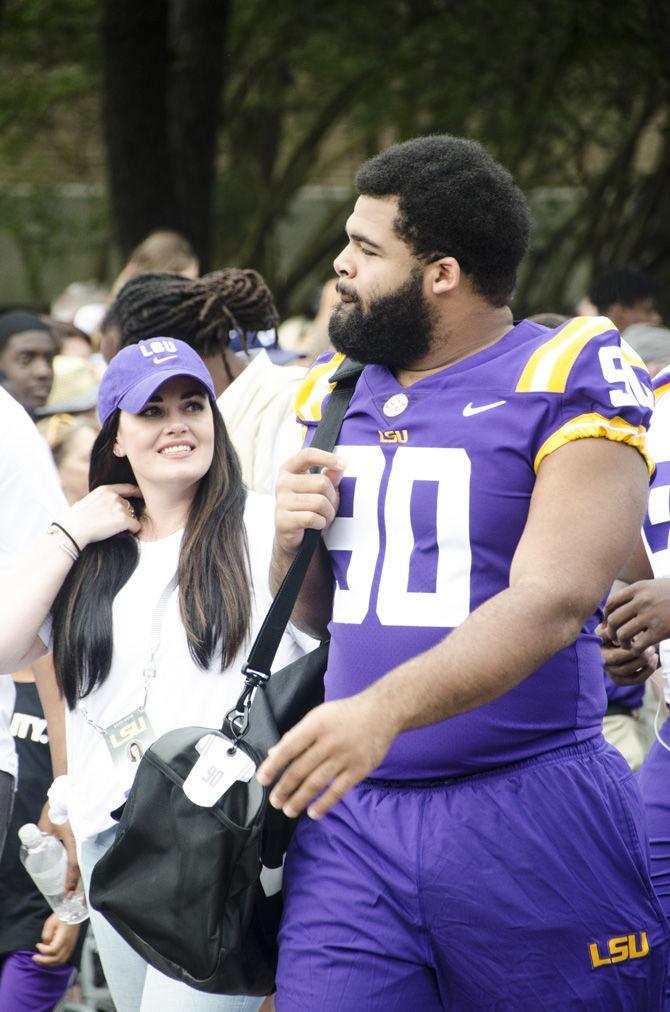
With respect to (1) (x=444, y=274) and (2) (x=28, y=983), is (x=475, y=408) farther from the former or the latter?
(2) (x=28, y=983)

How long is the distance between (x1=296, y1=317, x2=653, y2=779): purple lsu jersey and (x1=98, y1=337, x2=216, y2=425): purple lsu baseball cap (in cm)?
108

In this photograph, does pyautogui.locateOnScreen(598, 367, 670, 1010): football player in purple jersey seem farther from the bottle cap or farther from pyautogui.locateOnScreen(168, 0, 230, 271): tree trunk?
pyautogui.locateOnScreen(168, 0, 230, 271): tree trunk

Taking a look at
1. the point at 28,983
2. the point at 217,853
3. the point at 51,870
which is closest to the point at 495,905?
the point at 217,853

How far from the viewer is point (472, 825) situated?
2.77 meters

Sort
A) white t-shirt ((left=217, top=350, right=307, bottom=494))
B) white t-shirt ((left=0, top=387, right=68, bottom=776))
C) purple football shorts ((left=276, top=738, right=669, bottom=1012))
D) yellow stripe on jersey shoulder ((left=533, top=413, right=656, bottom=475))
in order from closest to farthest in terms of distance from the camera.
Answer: yellow stripe on jersey shoulder ((left=533, top=413, right=656, bottom=475))
purple football shorts ((left=276, top=738, right=669, bottom=1012))
white t-shirt ((left=0, top=387, right=68, bottom=776))
white t-shirt ((left=217, top=350, right=307, bottom=494))

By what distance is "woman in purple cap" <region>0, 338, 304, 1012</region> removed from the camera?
11.8 ft

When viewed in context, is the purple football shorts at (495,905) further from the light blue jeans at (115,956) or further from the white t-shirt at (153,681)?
the light blue jeans at (115,956)

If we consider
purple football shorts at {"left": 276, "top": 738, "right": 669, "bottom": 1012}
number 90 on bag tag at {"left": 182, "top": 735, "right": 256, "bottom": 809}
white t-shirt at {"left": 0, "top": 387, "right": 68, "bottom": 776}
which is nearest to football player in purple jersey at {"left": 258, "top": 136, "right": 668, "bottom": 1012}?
purple football shorts at {"left": 276, "top": 738, "right": 669, "bottom": 1012}

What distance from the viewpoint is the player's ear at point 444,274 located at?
2.90m

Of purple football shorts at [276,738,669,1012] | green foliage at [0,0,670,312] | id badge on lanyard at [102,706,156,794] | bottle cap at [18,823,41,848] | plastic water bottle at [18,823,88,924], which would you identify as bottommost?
green foliage at [0,0,670,312]

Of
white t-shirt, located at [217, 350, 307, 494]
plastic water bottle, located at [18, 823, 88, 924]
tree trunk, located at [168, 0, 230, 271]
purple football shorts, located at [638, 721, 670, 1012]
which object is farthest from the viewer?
tree trunk, located at [168, 0, 230, 271]

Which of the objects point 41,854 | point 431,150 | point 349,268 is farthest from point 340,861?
point 41,854

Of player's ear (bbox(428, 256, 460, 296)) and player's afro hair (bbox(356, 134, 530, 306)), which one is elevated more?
player's afro hair (bbox(356, 134, 530, 306))

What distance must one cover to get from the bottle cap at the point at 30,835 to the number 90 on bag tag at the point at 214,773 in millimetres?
1677
